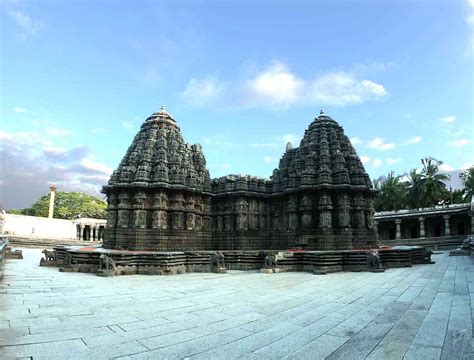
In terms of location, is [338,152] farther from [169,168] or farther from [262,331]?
[262,331]

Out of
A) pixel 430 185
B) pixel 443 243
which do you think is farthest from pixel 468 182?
pixel 443 243

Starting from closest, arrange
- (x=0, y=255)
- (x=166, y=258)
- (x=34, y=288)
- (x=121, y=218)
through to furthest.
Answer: (x=34, y=288), (x=0, y=255), (x=166, y=258), (x=121, y=218)

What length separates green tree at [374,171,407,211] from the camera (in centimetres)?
5075

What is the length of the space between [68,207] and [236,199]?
58.1m

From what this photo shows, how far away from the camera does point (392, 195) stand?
51.9m

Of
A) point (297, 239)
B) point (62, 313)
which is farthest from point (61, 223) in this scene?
point (62, 313)

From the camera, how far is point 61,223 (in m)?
49.9

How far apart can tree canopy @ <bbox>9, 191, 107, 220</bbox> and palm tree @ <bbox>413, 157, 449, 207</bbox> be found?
192ft

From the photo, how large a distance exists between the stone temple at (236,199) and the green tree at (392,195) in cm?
3244

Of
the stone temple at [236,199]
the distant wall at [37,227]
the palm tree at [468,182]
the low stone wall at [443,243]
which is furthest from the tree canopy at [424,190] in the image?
the distant wall at [37,227]

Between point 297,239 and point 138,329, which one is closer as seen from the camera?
point 138,329

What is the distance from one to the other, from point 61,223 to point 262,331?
53406 mm

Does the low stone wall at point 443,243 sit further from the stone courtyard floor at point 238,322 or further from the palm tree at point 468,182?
the stone courtyard floor at point 238,322

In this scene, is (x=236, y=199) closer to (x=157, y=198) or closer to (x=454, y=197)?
(x=157, y=198)
